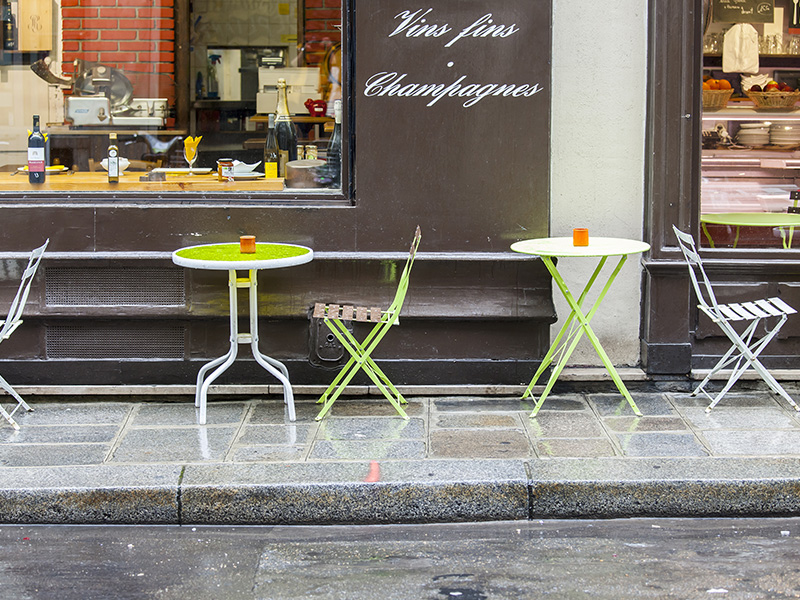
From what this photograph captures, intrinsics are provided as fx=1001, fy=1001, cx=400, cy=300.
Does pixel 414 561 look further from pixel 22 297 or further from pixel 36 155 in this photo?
pixel 36 155

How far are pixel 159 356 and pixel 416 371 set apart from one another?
1495 mm

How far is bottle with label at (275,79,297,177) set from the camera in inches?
237

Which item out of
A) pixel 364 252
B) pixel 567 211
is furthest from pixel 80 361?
pixel 567 211

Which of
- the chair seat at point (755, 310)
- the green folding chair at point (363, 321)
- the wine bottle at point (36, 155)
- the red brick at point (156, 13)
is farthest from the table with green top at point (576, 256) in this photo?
the wine bottle at point (36, 155)

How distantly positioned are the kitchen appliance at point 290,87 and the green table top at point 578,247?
5.12 feet

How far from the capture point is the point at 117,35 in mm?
6246

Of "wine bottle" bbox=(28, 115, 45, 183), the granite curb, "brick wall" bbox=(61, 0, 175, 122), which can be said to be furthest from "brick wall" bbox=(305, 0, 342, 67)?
the granite curb

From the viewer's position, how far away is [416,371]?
582cm

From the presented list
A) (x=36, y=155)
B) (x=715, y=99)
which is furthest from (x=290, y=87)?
(x=715, y=99)

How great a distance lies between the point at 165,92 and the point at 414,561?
3569 mm

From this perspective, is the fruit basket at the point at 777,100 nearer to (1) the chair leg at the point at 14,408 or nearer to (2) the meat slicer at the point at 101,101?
(2) the meat slicer at the point at 101,101

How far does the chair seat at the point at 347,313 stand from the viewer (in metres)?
5.09

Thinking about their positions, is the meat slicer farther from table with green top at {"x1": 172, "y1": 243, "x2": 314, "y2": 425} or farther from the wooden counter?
table with green top at {"x1": 172, "y1": 243, "x2": 314, "y2": 425}

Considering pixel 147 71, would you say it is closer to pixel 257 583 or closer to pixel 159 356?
pixel 159 356
